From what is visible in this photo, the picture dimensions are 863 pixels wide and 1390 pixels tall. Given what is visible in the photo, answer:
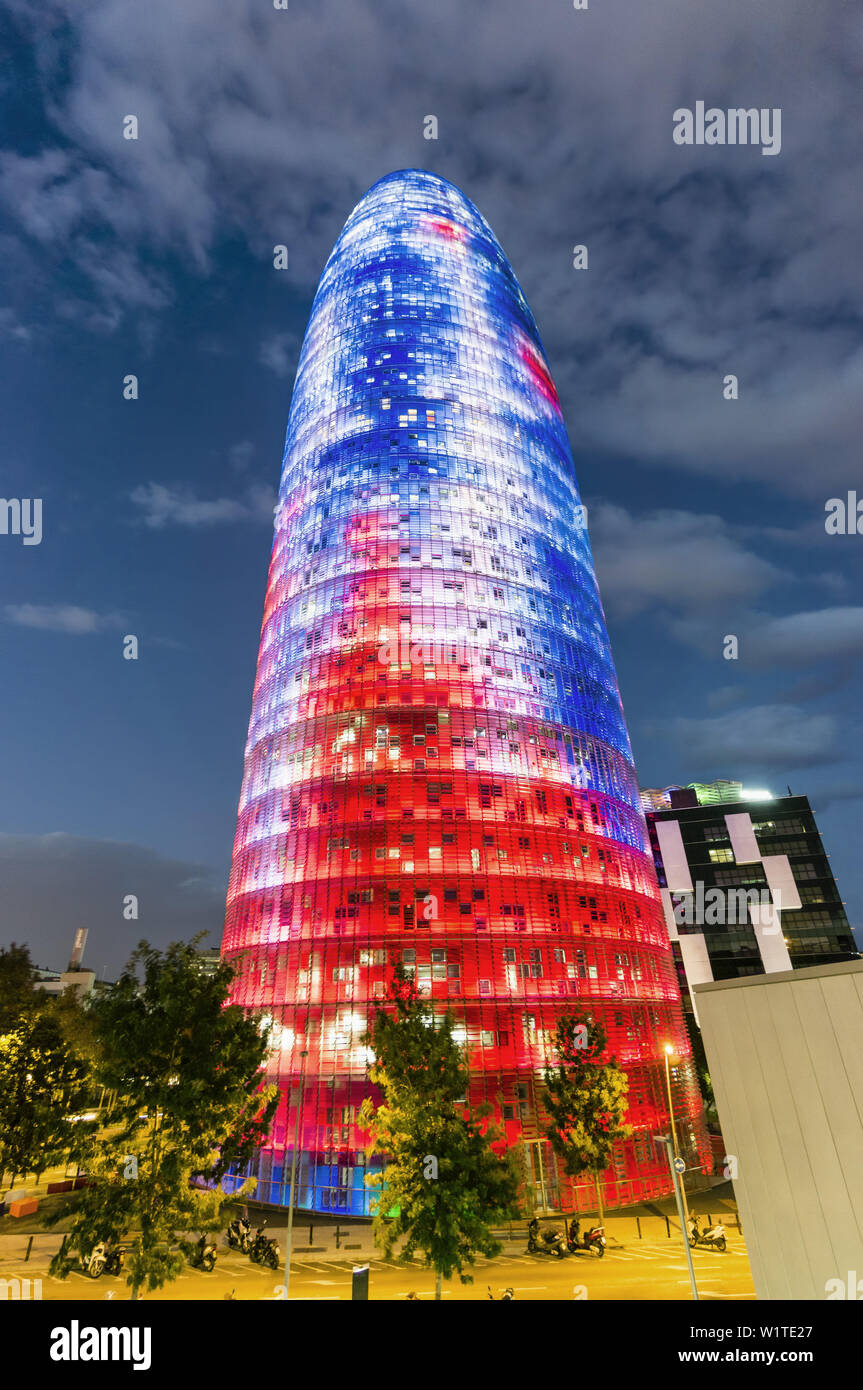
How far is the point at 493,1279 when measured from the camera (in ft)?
93.9

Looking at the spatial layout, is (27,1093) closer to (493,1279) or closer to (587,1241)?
(493,1279)

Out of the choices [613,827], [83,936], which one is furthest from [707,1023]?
[83,936]

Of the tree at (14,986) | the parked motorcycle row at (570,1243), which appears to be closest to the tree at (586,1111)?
the parked motorcycle row at (570,1243)

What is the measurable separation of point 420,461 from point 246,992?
54.6 meters

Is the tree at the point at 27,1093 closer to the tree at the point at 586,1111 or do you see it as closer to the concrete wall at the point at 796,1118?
the tree at the point at 586,1111

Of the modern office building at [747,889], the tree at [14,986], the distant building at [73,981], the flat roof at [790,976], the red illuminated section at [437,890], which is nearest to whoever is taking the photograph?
the flat roof at [790,976]

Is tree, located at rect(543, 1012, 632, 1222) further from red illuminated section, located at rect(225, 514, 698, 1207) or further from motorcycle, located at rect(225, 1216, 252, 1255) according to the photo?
motorcycle, located at rect(225, 1216, 252, 1255)

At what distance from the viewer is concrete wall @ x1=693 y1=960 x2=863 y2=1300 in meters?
14.3

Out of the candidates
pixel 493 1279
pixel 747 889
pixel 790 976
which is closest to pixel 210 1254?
pixel 493 1279

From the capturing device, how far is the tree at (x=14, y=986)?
2266 inches

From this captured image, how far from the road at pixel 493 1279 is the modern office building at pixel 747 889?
2790 inches

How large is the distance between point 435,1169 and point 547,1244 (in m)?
14.2

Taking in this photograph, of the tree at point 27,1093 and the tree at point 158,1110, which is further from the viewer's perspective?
the tree at point 27,1093
